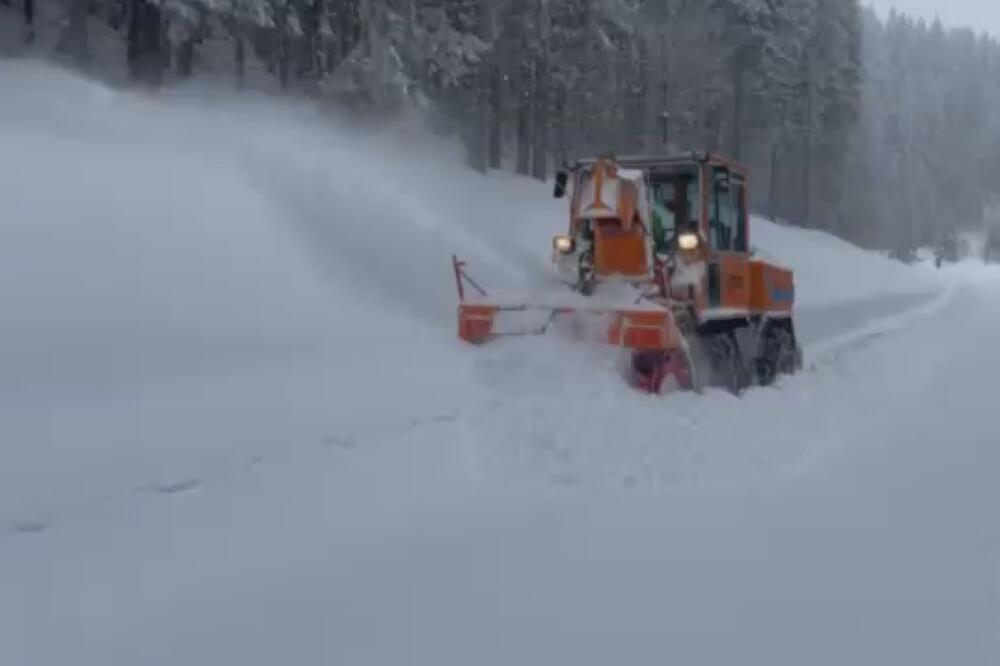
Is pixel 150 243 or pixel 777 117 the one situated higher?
pixel 777 117

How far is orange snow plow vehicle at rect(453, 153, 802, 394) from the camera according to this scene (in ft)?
33.0

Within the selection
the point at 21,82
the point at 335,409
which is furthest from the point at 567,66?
the point at 335,409

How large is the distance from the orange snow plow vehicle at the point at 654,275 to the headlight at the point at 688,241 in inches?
0.5

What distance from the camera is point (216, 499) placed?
6.11m

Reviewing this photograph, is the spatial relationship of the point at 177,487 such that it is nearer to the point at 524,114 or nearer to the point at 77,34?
the point at 77,34

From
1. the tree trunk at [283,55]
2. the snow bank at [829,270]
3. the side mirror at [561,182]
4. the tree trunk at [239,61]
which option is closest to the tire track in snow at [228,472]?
the side mirror at [561,182]

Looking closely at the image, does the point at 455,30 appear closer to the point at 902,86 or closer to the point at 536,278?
the point at 536,278

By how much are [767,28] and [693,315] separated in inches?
1384

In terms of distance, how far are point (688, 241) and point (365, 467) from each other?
5.37 m

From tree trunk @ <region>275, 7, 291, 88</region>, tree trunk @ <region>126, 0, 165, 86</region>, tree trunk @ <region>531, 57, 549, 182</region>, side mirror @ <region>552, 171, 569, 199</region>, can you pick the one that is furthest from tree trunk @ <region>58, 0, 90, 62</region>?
side mirror @ <region>552, 171, 569, 199</region>

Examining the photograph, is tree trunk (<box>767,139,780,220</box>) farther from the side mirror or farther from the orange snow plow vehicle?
the side mirror

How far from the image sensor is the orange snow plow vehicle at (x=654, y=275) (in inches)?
396

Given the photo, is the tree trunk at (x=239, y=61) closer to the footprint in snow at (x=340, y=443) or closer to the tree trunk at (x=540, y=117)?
the tree trunk at (x=540, y=117)

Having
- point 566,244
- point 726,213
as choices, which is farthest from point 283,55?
point 566,244
